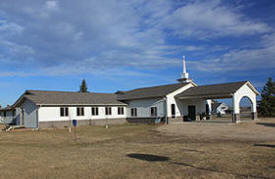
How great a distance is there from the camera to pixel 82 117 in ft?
105

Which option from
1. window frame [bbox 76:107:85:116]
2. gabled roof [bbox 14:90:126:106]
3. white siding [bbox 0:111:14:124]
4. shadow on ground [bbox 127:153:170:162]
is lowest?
shadow on ground [bbox 127:153:170:162]

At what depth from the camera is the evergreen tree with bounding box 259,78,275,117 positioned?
41594 mm

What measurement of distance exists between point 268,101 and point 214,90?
1735 centimetres

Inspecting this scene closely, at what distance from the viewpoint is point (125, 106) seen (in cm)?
3672

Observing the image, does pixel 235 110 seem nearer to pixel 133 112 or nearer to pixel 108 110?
pixel 133 112

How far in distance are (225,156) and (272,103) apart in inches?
1421

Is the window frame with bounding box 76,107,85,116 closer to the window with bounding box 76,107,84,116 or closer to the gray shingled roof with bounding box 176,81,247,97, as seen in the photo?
the window with bounding box 76,107,84,116

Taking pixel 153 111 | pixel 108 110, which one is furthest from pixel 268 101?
pixel 108 110

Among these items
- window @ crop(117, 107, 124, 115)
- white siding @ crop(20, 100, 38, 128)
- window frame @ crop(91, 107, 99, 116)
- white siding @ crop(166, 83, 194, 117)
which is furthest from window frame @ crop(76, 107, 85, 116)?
white siding @ crop(166, 83, 194, 117)

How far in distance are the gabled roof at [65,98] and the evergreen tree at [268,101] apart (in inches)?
899

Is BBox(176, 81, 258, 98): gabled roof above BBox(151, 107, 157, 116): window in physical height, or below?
above

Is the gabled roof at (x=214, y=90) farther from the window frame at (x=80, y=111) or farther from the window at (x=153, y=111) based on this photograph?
the window frame at (x=80, y=111)

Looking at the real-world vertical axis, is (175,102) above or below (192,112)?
above

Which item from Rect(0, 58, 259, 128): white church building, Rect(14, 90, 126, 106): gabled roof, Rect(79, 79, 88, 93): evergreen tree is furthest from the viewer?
Rect(79, 79, 88, 93): evergreen tree
